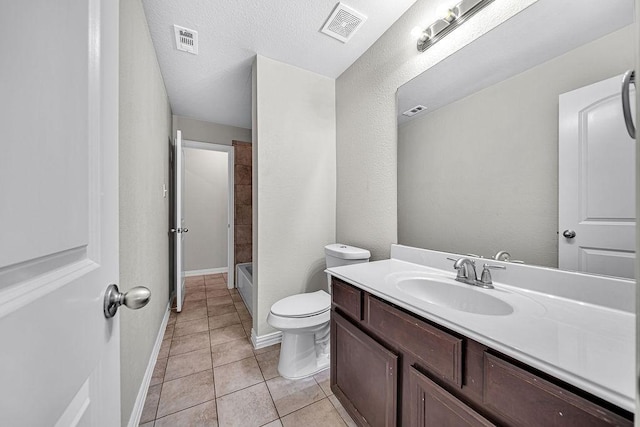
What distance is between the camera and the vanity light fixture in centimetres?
121

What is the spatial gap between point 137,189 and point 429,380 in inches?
66.0

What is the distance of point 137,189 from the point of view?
138 cm

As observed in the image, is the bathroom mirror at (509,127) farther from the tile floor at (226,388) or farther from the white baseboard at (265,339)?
the white baseboard at (265,339)

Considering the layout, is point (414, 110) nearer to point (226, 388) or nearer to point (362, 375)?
point (362, 375)

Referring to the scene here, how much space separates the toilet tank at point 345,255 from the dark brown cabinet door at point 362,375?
50 cm

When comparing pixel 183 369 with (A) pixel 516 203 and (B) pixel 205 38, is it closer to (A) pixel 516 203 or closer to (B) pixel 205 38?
(A) pixel 516 203

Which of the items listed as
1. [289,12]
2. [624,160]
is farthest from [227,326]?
[624,160]

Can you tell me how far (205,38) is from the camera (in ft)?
5.70

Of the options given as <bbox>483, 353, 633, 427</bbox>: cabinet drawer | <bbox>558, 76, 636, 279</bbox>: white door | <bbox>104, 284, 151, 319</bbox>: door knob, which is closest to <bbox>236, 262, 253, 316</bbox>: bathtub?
<bbox>104, 284, 151, 319</bbox>: door knob

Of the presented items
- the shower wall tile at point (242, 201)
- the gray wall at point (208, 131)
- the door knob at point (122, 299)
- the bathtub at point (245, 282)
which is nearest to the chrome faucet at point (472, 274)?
the door knob at point (122, 299)

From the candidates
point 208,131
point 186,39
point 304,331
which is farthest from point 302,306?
point 208,131

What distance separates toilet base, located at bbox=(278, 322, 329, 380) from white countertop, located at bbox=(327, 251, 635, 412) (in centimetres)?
89

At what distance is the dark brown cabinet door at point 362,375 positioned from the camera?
3.23 feet

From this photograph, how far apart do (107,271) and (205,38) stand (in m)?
1.90
